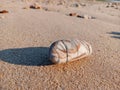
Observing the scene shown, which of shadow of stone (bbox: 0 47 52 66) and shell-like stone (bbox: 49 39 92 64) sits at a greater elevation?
shell-like stone (bbox: 49 39 92 64)

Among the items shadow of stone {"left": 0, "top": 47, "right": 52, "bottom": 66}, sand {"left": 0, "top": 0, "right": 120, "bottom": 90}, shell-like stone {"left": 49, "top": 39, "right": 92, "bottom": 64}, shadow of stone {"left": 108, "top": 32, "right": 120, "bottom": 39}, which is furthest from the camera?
shadow of stone {"left": 108, "top": 32, "right": 120, "bottom": 39}

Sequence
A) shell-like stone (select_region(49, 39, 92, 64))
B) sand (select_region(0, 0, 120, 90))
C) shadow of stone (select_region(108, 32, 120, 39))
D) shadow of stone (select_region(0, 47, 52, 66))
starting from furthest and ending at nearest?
shadow of stone (select_region(108, 32, 120, 39)) → shadow of stone (select_region(0, 47, 52, 66)) → shell-like stone (select_region(49, 39, 92, 64)) → sand (select_region(0, 0, 120, 90))

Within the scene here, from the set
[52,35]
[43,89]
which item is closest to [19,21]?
[52,35]

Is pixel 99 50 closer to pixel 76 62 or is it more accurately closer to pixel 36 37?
pixel 76 62

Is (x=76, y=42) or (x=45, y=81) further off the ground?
(x=76, y=42)

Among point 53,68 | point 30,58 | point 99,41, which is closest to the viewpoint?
point 53,68

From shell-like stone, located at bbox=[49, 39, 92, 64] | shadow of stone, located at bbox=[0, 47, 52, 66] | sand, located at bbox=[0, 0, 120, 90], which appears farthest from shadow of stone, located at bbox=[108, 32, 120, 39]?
shell-like stone, located at bbox=[49, 39, 92, 64]

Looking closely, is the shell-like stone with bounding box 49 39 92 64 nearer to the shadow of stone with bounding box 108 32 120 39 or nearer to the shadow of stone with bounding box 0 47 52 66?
the shadow of stone with bounding box 0 47 52 66
